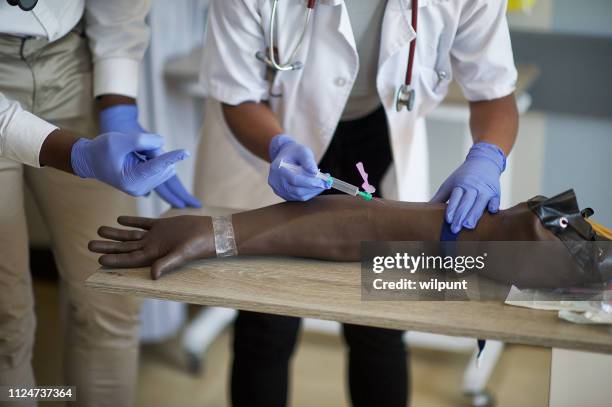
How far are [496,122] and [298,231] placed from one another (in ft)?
1.54

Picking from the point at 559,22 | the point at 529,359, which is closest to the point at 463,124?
the point at 559,22

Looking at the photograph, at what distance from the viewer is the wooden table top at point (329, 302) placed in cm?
109

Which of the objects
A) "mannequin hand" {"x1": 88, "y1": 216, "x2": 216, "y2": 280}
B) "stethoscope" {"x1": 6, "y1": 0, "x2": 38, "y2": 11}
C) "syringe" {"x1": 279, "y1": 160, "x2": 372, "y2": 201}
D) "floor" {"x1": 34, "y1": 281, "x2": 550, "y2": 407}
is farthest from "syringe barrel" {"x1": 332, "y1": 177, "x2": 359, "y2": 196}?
"floor" {"x1": 34, "y1": 281, "x2": 550, "y2": 407}

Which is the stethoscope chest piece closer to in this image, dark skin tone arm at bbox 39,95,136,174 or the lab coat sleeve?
the lab coat sleeve

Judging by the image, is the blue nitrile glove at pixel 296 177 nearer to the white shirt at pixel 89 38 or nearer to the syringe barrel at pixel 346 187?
the syringe barrel at pixel 346 187

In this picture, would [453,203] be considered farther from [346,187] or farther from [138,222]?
[138,222]

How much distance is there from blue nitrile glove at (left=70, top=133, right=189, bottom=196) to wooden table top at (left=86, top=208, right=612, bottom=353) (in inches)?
6.8

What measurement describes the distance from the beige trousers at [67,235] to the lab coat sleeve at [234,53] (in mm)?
287

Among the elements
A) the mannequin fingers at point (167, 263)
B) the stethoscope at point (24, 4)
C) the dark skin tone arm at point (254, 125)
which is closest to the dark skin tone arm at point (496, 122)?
the dark skin tone arm at point (254, 125)

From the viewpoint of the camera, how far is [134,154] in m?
1.39

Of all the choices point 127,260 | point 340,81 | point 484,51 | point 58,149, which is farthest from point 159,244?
point 484,51

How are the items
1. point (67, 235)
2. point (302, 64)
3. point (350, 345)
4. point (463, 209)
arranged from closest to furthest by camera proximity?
point (463, 209), point (302, 64), point (67, 235), point (350, 345)

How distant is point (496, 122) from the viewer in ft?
4.90

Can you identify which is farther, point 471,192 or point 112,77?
point 112,77
